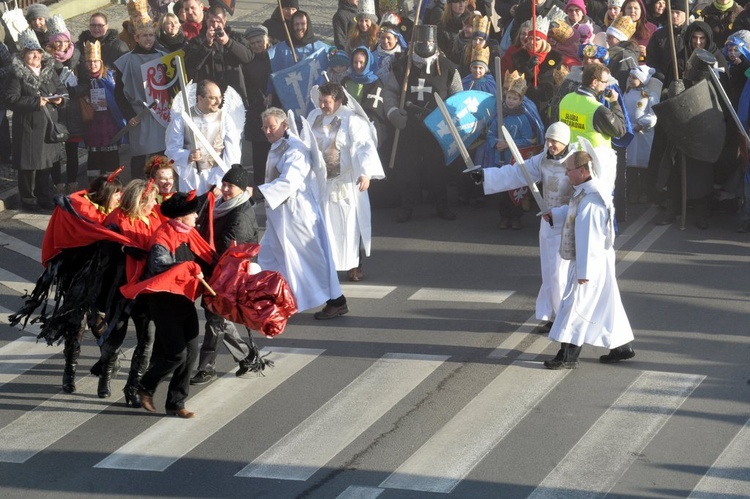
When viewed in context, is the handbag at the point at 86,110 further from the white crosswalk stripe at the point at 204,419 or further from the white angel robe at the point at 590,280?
the white angel robe at the point at 590,280

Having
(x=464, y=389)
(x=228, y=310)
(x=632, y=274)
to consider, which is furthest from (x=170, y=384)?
(x=632, y=274)

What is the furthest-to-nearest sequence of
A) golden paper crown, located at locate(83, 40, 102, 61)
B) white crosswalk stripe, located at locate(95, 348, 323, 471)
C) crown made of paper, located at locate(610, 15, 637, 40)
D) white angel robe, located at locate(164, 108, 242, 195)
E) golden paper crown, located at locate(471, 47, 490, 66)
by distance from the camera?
crown made of paper, located at locate(610, 15, 637, 40) < golden paper crown, located at locate(83, 40, 102, 61) < golden paper crown, located at locate(471, 47, 490, 66) < white angel robe, located at locate(164, 108, 242, 195) < white crosswalk stripe, located at locate(95, 348, 323, 471)

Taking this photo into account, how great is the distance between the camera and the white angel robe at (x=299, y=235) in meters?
11.3

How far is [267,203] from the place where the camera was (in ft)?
36.7

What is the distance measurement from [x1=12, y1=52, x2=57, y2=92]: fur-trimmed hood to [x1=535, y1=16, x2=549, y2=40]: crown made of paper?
5.30 meters

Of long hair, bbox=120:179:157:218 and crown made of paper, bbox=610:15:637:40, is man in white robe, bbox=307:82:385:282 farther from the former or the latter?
crown made of paper, bbox=610:15:637:40

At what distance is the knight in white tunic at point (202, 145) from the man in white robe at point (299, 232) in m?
0.86

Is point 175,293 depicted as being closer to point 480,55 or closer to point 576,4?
point 480,55

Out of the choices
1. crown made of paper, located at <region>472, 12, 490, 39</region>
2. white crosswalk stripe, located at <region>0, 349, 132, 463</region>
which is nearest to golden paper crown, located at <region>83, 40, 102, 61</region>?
crown made of paper, located at <region>472, 12, 490, 39</region>

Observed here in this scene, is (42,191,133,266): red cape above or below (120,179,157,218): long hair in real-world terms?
below

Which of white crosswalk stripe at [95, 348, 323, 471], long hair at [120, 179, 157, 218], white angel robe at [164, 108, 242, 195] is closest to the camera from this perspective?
white crosswalk stripe at [95, 348, 323, 471]

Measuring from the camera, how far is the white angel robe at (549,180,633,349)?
1001 cm

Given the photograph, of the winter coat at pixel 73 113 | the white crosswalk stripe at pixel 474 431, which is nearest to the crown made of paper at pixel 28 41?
the winter coat at pixel 73 113

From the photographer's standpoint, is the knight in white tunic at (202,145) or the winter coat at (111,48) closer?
the knight in white tunic at (202,145)
